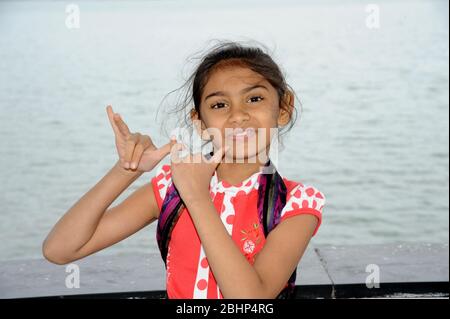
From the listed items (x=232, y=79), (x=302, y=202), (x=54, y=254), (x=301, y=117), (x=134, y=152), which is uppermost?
(x=232, y=79)

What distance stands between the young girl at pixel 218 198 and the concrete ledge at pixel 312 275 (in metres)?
0.85

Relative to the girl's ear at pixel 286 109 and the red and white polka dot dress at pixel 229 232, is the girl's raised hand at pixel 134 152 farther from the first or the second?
the girl's ear at pixel 286 109

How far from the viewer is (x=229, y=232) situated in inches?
63.7

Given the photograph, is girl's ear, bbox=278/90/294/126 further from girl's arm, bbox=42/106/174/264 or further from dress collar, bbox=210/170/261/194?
girl's arm, bbox=42/106/174/264

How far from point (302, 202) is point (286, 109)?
29 centimetres

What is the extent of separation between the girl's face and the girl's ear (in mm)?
70

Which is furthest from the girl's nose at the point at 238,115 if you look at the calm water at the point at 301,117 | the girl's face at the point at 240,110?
the calm water at the point at 301,117

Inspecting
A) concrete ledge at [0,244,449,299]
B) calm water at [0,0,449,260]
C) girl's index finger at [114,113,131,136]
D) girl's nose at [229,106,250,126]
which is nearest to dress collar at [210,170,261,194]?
girl's nose at [229,106,250,126]

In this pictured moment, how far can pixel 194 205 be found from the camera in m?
1.45

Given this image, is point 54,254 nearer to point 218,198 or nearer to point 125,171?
point 125,171

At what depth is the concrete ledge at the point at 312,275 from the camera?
251cm

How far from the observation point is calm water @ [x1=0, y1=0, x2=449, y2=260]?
4.52 m

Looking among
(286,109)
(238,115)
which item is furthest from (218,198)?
(286,109)

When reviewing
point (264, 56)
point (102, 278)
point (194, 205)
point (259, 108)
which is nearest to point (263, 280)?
point (194, 205)
